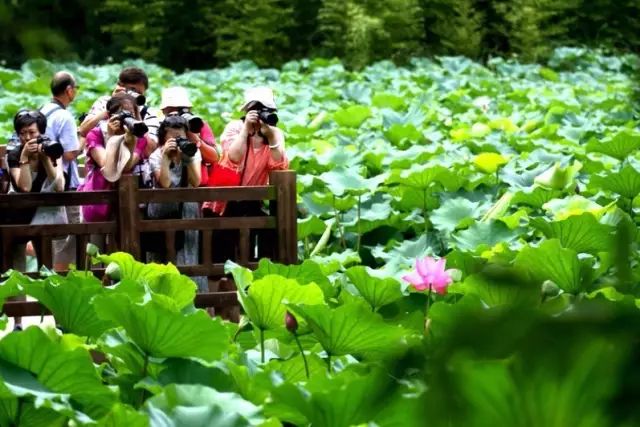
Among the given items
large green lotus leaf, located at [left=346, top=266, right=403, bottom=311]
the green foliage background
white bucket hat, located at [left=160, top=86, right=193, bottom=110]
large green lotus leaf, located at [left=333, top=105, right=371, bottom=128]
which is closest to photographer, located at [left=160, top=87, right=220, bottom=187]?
white bucket hat, located at [left=160, top=86, right=193, bottom=110]

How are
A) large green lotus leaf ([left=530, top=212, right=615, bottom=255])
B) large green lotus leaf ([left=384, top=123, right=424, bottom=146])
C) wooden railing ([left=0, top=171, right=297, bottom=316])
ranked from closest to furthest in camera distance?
large green lotus leaf ([left=530, top=212, right=615, bottom=255]) < wooden railing ([left=0, top=171, right=297, bottom=316]) < large green lotus leaf ([left=384, top=123, right=424, bottom=146])

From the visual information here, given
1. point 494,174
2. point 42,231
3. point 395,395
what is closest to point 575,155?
point 494,174

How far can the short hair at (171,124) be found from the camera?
4619mm

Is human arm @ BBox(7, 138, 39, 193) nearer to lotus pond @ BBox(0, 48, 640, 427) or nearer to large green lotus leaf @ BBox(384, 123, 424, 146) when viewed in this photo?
lotus pond @ BBox(0, 48, 640, 427)

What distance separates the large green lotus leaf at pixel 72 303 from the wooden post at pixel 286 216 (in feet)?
5.20

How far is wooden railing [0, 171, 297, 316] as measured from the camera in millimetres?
4371

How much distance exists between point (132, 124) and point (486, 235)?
121cm

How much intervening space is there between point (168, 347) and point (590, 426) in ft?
5.74

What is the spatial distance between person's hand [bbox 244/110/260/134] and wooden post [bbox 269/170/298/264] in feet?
1.34

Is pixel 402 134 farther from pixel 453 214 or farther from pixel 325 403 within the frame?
pixel 325 403

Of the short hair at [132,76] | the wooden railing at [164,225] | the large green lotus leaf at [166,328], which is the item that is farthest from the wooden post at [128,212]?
the large green lotus leaf at [166,328]

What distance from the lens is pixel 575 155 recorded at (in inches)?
295

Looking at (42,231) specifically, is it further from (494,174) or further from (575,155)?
(575,155)

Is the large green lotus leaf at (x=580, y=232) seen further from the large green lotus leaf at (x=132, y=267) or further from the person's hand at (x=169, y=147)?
the large green lotus leaf at (x=132, y=267)
